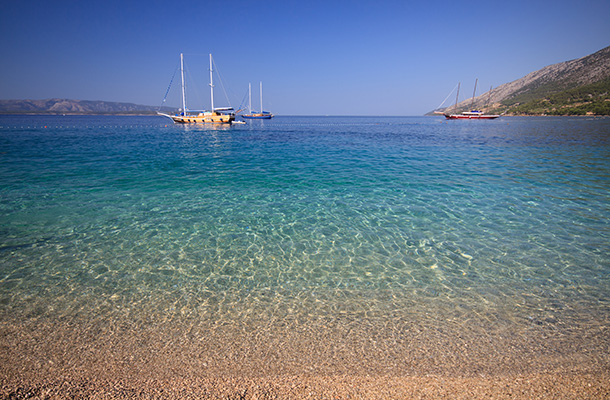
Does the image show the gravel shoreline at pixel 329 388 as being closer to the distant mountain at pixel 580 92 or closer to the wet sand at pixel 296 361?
the wet sand at pixel 296 361

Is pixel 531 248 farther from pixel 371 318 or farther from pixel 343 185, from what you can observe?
pixel 343 185

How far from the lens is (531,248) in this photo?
7.12 metres

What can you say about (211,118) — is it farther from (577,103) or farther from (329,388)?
(577,103)

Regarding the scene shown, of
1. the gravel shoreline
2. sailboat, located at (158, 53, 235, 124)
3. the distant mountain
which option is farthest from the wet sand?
the distant mountain

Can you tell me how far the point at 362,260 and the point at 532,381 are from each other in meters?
3.60

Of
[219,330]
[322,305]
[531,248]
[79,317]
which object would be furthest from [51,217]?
[531,248]

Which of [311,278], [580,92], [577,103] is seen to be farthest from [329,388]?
[580,92]

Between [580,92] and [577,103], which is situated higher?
[580,92]

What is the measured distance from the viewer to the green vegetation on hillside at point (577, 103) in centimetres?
10696

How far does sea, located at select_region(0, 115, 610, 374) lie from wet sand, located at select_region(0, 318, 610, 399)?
0.03 meters

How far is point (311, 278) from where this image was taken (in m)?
5.97

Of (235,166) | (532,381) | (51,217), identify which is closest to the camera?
(532,381)

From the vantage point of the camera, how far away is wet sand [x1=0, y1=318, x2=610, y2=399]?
10.8 feet

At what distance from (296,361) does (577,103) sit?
567 feet
